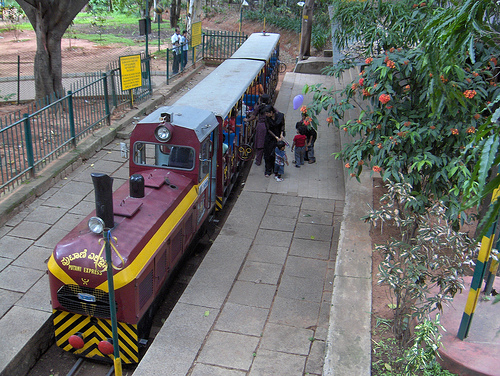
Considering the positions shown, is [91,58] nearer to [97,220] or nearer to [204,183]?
[204,183]

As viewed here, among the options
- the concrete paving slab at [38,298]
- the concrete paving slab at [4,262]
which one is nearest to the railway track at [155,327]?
the concrete paving slab at [38,298]

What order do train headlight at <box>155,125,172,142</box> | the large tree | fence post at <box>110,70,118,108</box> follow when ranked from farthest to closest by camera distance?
the large tree → fence post at <box>110,70,118,108</box> → train headlight at <box>155,125,172,142</box>

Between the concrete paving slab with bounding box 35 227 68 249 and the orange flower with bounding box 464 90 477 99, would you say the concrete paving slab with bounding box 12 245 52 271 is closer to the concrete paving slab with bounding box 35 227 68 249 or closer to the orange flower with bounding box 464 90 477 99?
the concrete paving slab with bounding box 35 227 68 249

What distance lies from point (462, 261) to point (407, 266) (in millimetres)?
576

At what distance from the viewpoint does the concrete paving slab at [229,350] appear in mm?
5387

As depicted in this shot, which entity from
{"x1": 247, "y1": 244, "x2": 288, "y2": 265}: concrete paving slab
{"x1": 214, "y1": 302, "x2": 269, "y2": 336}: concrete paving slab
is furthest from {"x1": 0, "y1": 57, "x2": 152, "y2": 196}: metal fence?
{"x1": 214, "y1": 302, "x2": 269, "y2": 336}: concrete paving slab

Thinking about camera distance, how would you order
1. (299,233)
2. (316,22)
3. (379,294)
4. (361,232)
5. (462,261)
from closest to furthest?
(462,261) < (379,294) < (361,232) < (299,233) < (316,22)

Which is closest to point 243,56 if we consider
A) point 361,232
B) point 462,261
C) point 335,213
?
point 335,213

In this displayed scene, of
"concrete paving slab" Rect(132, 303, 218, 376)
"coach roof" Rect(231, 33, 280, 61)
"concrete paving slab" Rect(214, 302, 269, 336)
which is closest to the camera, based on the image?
"concrete paving slab" Rect(132, 303, 218, 376)

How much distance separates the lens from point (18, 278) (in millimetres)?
6836

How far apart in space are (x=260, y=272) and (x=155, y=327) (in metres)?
1.75

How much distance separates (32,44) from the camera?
27.0 m

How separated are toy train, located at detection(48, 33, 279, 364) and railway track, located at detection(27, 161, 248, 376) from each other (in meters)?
0.20

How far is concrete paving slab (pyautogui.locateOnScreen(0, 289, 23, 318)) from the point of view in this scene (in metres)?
6.26
